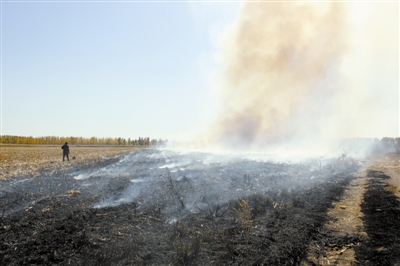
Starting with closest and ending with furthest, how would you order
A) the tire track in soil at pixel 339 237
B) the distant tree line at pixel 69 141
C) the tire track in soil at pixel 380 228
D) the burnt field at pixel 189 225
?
the tire track in soil at pixel 380 228 < the tire track in soil at pixel 339 237 < the burnt field at pixel 189 225 < the distant tree line at pixel 69 141

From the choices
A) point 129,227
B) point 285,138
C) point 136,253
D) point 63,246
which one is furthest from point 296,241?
point 285,138

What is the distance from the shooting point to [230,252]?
5355 millimetres

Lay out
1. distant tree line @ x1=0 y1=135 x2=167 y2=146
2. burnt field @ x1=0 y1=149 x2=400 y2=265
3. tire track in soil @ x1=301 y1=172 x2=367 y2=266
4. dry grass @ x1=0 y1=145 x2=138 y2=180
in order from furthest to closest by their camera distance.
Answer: distant tree line @ x1=0 y1=135 x2=167 y2=146 → dry grass @ x1=0 y1=145 x2=138 y2=180 → burnt field @ x1=0 y1=149 x2=400 y2=265 → tire track in soil @ x1=301 y1=172 x2=367 y2=266

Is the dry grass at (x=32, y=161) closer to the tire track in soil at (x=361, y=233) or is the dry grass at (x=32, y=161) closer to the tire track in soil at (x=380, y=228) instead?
the tire track in soil at (x=361, y=233)

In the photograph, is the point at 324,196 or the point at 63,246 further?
the point at 324,196

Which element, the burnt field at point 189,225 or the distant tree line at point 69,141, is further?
the distant tree line at point 69,141

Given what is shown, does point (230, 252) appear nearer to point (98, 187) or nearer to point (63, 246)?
point (63, 246)

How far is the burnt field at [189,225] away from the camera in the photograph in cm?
522

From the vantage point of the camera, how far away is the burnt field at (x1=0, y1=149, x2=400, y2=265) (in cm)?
522

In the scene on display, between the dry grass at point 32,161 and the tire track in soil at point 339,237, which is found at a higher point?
the dry grass at point 32,161

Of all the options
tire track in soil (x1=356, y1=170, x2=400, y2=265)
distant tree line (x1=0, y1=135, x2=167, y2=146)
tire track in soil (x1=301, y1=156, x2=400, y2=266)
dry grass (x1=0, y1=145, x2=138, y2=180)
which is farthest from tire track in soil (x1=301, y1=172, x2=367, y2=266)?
distant tree line (x1=0, y1=135, x2=167, y2=146)

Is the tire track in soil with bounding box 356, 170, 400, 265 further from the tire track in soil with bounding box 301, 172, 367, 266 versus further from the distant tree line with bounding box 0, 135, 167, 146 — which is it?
the distant tree line with bounding box 0, 135, 167, 146

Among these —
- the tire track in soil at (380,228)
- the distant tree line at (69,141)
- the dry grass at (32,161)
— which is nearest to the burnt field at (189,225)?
the tire track in soil at (380,228)

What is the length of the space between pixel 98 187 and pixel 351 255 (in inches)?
412
